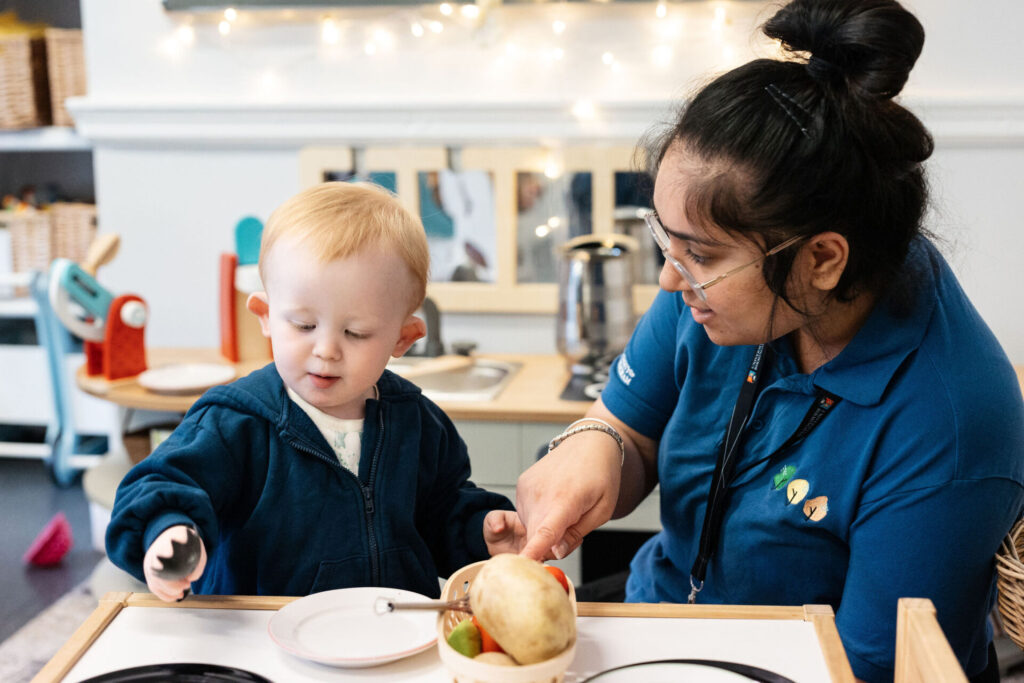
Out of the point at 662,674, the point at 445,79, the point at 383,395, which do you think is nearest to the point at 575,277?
the point at 445,79

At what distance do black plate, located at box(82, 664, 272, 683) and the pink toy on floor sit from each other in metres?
2.06

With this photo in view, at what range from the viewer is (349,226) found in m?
1.02

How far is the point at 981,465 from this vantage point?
3.31 feet

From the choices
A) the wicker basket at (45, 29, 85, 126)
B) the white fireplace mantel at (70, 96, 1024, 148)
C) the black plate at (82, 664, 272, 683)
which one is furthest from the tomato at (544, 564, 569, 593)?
the wicker basket at (45, 29, 85, 126)

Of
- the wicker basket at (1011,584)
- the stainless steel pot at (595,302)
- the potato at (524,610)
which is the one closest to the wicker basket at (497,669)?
the potato at (524,610)

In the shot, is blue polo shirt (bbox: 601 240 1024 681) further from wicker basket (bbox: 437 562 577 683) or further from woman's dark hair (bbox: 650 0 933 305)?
wicker basket (bbox: 437 562 577 683)

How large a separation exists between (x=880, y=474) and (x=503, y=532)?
42cm

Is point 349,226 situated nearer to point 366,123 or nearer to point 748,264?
point 748,264

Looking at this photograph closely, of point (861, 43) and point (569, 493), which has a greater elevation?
Result: point (861, 43)

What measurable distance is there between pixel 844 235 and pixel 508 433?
1.17 m

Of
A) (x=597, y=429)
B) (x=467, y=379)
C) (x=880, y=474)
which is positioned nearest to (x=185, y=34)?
(x=467, y=379)

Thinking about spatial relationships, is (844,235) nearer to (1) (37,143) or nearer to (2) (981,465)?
→ (2) (981,465)

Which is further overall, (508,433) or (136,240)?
(136,240)

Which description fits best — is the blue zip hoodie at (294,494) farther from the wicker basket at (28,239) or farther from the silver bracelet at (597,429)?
the wicker basket at (28,239)
